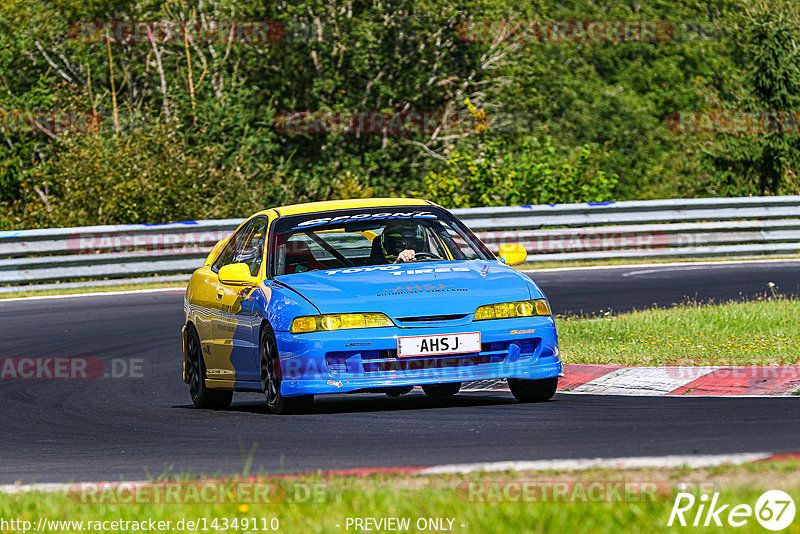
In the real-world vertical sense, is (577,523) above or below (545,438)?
above

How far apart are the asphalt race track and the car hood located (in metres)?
0.73

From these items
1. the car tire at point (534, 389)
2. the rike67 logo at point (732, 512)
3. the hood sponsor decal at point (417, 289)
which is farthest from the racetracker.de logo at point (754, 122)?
the rike67 logo at point (732, 512)

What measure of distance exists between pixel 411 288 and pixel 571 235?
44.1ft

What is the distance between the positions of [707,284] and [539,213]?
14.7ft

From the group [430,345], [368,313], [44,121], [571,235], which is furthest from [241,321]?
[44,121]

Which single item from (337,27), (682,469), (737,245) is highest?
(682,469)

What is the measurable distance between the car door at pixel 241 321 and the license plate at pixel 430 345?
124cm

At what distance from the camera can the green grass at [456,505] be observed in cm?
507

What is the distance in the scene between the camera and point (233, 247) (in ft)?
36.2

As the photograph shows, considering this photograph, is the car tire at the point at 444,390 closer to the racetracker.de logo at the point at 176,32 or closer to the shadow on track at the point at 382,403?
the shadow on track at the point at 382,403

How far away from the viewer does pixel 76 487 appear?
6672 millimetres

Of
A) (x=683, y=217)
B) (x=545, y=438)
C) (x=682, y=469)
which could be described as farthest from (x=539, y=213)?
(x=682, y=469)

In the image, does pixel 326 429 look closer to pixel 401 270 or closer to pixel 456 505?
pixel 401 270

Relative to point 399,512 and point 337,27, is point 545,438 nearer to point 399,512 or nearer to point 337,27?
point 399,512
